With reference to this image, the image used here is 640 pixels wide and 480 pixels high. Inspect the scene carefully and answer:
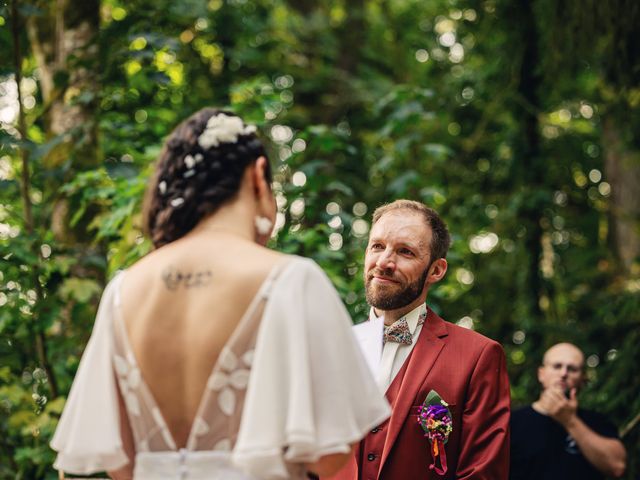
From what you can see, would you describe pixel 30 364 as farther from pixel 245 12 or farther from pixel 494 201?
pixel 245 12

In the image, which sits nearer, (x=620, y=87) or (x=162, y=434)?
(x=162, y=434)

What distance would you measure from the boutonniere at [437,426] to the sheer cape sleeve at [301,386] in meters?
0.97

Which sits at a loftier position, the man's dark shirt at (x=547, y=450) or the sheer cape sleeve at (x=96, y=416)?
the sheer cape sleeve at (x=96, y=416)

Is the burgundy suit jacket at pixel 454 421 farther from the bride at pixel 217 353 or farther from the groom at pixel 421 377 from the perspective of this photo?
the bride at pixel 217 353

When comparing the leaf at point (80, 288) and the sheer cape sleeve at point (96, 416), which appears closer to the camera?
the sheer cape sleeve at point (96, 416)

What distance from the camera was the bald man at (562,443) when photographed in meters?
4.81

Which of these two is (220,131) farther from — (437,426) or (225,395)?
(437,426)

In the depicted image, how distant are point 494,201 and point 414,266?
4.68 metres

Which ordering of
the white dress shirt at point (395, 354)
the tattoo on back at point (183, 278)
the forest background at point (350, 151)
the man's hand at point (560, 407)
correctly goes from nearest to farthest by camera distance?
Result: the tattoo on back at point (183, 278)
the white dress shirt at point (395, 354)
the forest background at point (350, 151)
the man's hand at point (560, 407)

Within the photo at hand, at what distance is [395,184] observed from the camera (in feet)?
17.3

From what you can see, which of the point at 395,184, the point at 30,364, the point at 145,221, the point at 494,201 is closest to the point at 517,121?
the point at 494,201

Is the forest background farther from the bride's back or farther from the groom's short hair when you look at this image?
the bride's back

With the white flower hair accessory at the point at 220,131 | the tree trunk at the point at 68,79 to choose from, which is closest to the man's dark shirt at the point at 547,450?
the tree trunk at the point at 68,79

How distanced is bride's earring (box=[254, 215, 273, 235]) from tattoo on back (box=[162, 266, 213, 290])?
8.3 inches
